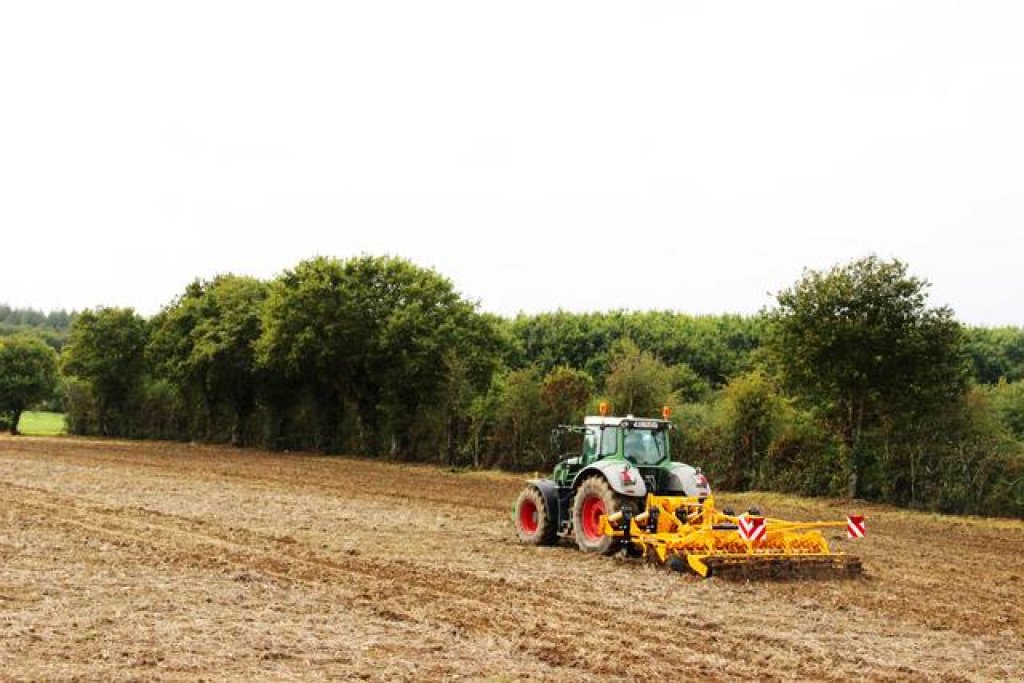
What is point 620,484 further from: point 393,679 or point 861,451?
point 861,451

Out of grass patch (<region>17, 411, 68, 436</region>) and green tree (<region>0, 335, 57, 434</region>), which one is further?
grass patch (<region>17, 411, 68, 436</region>)

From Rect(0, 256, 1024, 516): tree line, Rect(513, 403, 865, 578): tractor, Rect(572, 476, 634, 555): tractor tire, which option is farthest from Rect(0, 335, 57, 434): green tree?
Rect(572, 476, 634, 555): tractor tire

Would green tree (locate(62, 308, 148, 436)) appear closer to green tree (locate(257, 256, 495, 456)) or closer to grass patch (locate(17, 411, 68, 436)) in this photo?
grass patch (locate(17, 411, 68, 436))

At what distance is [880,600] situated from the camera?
41.4 ft

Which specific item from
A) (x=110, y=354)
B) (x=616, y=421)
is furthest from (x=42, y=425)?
(x=616, y=421)

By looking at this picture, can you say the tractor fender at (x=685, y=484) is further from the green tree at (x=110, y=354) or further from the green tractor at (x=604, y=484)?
the green tree at (x=110, y=354)

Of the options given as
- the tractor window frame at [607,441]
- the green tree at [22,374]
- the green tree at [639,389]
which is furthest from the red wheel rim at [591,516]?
the green tree at [22,374]

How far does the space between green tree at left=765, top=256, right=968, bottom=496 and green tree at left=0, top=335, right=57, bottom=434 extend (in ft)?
158

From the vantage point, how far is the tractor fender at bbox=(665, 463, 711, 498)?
1558 cm

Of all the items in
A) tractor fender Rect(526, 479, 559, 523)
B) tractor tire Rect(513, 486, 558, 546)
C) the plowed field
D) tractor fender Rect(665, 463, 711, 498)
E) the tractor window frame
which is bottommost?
the plowed field

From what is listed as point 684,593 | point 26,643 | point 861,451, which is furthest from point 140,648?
point 861,451

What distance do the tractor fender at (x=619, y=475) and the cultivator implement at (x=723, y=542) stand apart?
26 cm

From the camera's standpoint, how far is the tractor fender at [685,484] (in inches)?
613

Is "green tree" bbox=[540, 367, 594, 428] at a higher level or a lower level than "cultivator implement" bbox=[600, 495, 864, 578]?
higher
